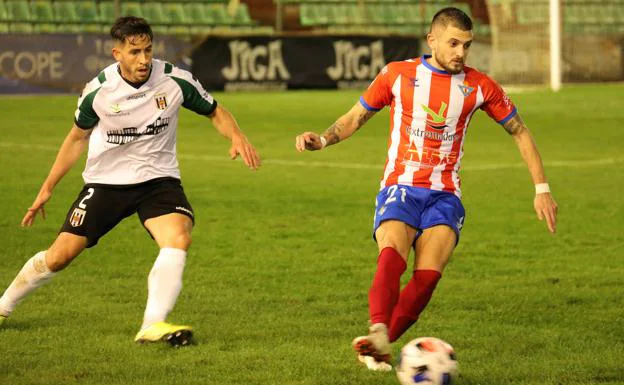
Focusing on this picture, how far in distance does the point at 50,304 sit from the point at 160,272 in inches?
61.5

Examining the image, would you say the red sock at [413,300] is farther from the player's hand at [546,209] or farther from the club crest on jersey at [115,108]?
the club crest on jersey at [115,108]

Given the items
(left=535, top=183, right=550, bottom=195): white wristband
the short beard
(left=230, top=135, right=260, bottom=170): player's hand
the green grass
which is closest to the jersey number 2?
the green grass

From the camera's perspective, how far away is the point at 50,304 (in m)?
8.05

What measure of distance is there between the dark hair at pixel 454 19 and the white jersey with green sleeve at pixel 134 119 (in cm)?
151

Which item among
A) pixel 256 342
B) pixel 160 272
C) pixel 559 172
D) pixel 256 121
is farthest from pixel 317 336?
pixel 256 121

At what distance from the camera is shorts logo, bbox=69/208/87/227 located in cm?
699

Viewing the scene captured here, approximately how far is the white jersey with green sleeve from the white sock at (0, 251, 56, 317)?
544 millimetres

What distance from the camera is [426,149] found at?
648 centimetres

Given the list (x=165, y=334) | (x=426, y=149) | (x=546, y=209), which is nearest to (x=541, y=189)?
(x=546, y=209)

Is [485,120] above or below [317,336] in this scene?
below

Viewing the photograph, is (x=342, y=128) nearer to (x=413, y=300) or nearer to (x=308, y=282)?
(x=413, y=300)

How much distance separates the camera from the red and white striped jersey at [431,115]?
6457 mm

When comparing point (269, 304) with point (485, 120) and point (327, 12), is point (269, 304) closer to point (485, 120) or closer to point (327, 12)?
point (485, 120)

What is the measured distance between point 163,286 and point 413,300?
1.40 metres
